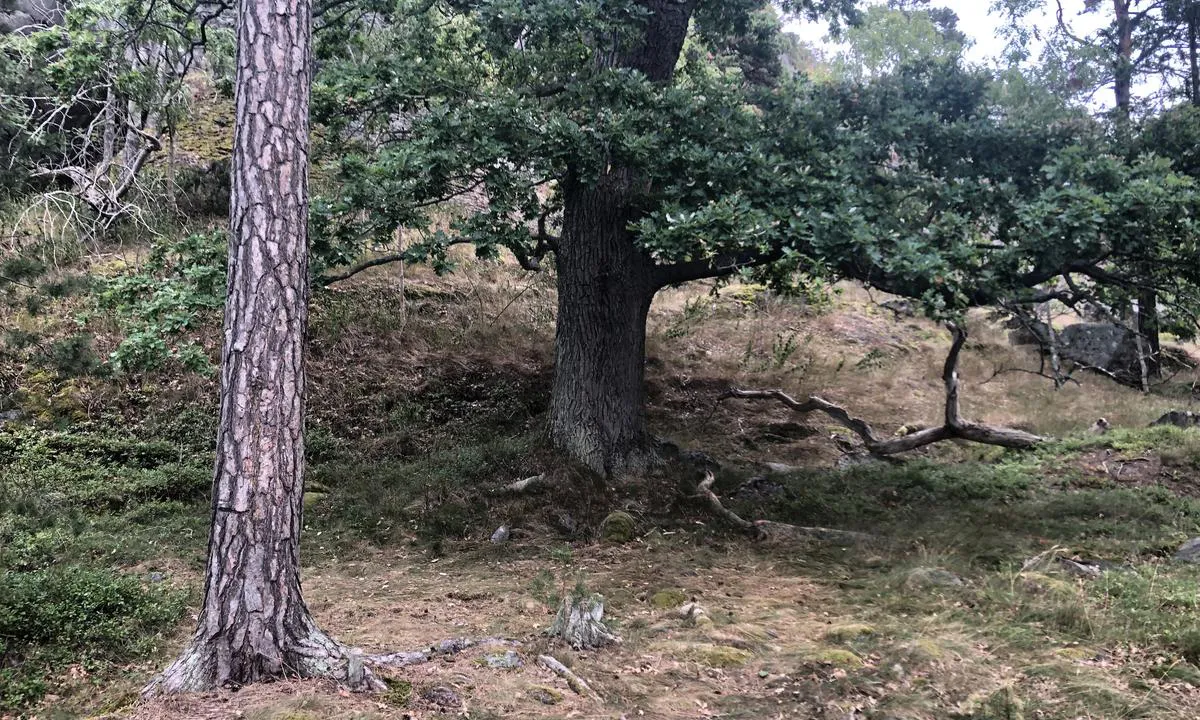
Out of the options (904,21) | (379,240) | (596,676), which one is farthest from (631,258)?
(904,21)

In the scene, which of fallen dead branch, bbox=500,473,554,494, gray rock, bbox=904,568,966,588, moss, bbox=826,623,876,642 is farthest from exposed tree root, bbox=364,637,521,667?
fallen dead branch, bbox=500,473,554,494

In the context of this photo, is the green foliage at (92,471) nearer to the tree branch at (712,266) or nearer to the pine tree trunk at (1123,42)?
the tree branch at (712,266)

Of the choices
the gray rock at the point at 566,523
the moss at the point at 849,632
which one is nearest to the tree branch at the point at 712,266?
the gray rock at the point at 566,523

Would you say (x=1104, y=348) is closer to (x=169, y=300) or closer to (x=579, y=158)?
(x=579, y=158)

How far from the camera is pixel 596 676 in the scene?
4.05 m

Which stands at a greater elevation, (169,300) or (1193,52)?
(1193,52)

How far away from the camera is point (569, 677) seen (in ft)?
12.9

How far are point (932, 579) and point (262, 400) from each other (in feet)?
16.4

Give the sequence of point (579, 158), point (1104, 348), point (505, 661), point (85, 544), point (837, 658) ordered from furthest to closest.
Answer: point (1104, 348) < point (579, 158) < point (85, 544) < point (837, 658) < point (505, 661)

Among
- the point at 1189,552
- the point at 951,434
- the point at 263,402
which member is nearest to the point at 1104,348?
the point at 951,434

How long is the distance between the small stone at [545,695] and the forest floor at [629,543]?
1 cm

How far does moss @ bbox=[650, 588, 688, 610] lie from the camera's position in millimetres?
5633

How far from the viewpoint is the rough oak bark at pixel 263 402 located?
11.8 feet

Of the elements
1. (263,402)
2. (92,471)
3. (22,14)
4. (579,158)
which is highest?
(22,14)
